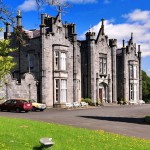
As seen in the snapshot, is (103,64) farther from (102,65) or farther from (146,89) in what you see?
(146,89)

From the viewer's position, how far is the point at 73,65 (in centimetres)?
4662

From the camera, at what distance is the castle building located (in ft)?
140

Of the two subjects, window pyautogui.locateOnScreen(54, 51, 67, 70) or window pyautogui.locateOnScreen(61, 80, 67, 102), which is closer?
window pyautogui.locateOnScreen(54, 51, 67, 70)

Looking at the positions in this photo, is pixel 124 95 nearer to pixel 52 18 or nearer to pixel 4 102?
pixel 52 18

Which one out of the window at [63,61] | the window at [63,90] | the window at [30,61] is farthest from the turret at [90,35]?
the window at [30,61]

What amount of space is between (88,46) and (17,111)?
19084 millimetres

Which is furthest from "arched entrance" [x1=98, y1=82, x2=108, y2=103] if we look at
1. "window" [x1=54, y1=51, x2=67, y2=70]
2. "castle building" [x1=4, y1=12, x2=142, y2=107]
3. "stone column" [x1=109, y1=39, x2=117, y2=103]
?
"window" [x1=54, y1=51, x2=67, y2=70]

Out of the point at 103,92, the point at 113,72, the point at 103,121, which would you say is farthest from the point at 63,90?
the point at 103,121

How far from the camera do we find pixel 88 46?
49375mm

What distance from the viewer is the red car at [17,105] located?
1319 inches

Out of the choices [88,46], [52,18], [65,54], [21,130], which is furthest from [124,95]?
[21,130]

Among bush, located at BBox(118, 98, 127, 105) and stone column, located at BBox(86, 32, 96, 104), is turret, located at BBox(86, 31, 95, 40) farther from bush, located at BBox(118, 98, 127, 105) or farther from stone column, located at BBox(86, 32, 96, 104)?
bush, located at BBox(118, 98, 127, 105)

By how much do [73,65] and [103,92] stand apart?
8.82 metres

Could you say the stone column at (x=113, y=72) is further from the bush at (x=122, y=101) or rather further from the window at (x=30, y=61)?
the window at (x=30, y=61)
